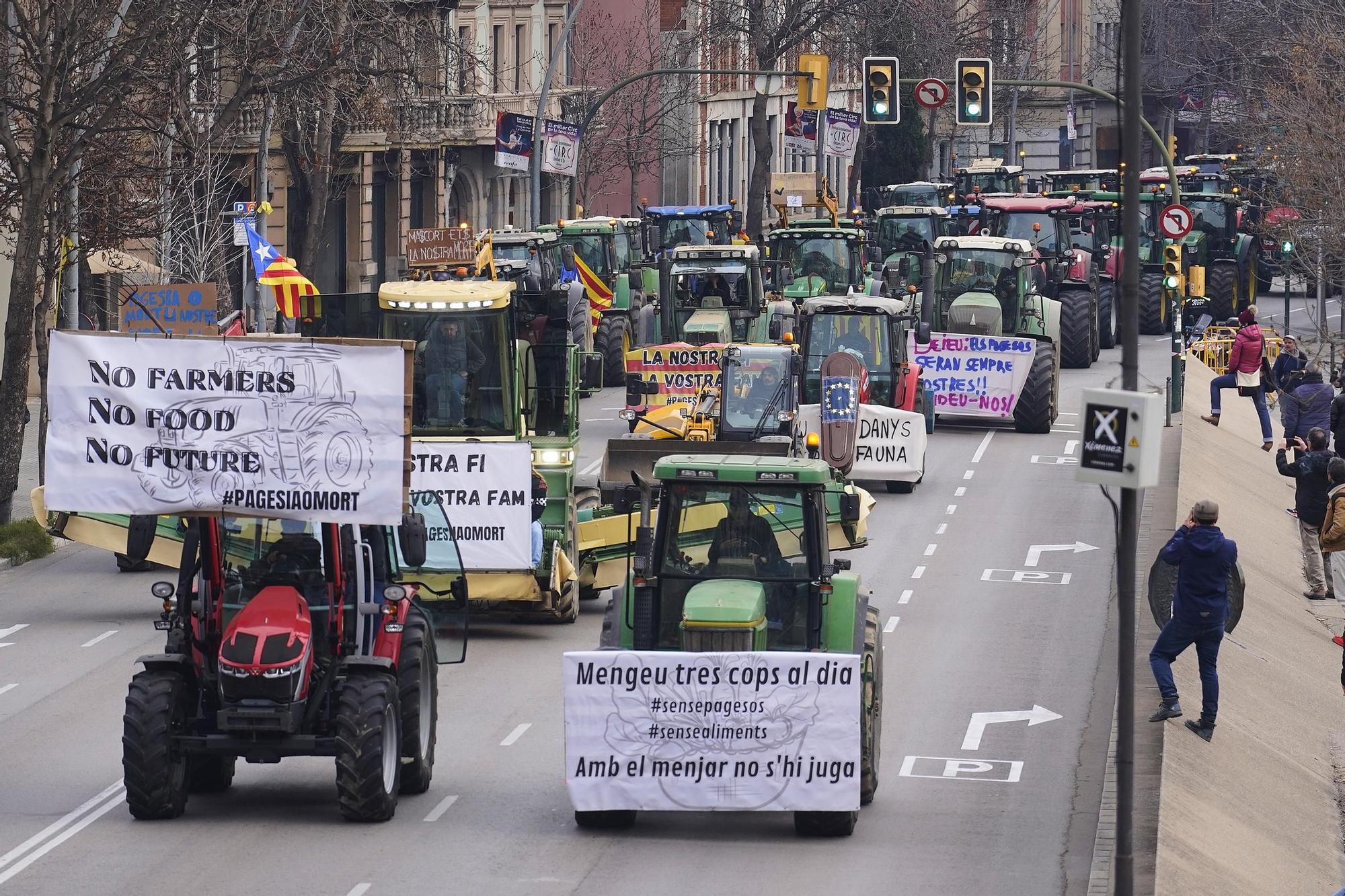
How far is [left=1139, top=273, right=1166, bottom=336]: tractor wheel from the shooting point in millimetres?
50031

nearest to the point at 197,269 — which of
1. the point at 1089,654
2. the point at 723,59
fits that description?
the point at 1089,654

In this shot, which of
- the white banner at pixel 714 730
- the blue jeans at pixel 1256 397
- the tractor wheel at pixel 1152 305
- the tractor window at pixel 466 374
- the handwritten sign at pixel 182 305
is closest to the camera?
the white banner at pixel 714 730

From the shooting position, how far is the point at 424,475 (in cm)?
2059

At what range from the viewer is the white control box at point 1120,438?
12.1m

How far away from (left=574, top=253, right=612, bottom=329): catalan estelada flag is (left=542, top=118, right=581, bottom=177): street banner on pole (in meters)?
3.08

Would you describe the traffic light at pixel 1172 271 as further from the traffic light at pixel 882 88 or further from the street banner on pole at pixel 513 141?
the street banner on pole at pixel 513 141

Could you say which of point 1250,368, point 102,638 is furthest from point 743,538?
point 1250,368

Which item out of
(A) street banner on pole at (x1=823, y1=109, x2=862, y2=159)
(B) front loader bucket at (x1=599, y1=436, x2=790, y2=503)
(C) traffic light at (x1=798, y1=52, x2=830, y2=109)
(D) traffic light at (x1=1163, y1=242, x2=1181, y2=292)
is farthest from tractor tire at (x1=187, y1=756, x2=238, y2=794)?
(A) street banner on pole at (x1=823, y1=109, x2=862, y2=159)

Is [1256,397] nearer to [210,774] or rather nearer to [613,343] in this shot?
[613,343]

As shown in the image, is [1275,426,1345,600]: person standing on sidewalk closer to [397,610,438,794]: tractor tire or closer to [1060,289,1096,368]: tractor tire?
[397,610,438,794]: tractor tire

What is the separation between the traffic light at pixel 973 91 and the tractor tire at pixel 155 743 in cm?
2481

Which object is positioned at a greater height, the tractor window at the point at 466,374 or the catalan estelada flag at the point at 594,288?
the catalan estelada flag at the point at 594,288

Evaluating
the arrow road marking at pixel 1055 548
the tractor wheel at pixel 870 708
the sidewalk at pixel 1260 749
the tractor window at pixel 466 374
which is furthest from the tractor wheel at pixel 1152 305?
the tractor wheel at pixel 870 708

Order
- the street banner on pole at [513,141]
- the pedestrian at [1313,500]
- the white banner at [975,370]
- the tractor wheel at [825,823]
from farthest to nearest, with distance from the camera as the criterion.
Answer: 1. the street banner on pole at [513,141]
2. the white banner at [975,370]
3. the pedestrian at [1313,500]
4. the tractor wheel at [825,823]
